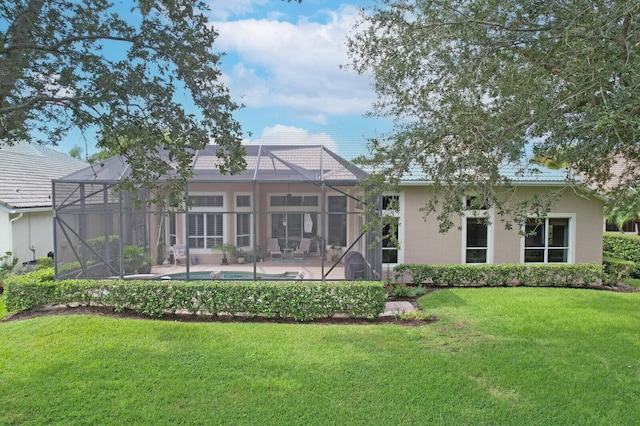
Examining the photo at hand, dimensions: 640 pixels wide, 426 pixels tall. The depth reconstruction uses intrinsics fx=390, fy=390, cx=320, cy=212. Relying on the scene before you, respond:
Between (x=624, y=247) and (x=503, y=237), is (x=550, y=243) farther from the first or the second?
(x=624, y=247)

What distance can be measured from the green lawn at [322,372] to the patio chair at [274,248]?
5757mm

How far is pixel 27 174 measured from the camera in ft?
52.0

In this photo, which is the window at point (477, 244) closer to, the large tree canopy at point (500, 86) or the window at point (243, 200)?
the large tree canopy at point (500, 86)

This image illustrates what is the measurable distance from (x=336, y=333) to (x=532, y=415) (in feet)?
11.6

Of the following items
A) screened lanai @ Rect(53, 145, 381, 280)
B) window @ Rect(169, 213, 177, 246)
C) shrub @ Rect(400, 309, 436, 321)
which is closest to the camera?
shrub @ Rect(400, 309, 436, 321)

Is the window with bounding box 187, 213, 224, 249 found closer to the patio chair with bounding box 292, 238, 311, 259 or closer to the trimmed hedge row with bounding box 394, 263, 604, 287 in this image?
the patio chair with bounding box 292, 238, 311, 259

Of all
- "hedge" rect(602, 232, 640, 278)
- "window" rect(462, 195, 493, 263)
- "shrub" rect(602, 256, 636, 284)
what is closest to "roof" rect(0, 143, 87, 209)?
"window" rect(462, 195, 493, 263)

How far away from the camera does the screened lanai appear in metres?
9.98

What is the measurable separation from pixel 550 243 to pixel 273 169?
9.14 m

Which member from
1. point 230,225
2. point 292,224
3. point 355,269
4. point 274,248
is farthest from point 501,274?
point 230,225

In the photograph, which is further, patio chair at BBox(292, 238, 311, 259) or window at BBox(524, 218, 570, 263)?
patio chair at BBox(292, 238, 311, 259)

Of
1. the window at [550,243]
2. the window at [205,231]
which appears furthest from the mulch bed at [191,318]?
the window at [550,243]

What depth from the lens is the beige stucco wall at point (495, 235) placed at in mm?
12031

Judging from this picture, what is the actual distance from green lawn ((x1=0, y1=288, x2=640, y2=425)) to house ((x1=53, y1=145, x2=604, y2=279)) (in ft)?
8.57
